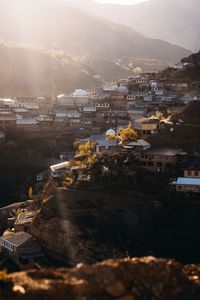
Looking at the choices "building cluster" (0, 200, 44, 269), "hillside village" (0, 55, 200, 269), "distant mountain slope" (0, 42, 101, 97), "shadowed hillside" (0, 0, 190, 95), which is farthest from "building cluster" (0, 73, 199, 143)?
"shadowed hillside" (0, 0, 190, 95)

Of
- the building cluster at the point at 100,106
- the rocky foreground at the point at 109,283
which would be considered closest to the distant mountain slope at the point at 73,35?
the building cluster at the point at 100,106

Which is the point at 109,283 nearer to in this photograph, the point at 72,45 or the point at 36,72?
the point at 36,72

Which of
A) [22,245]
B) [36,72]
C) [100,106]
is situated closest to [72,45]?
[36,72]

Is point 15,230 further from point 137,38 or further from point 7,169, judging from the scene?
point 137,38

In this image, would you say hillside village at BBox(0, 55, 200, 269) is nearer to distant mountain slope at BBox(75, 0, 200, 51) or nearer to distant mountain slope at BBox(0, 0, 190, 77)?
distant mountain slope at BBox(0, 0, 190, 77)

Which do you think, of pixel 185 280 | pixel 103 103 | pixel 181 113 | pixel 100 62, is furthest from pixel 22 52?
pixel 185 280

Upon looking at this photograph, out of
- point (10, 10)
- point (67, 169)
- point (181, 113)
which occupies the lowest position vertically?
point (67, 169)
